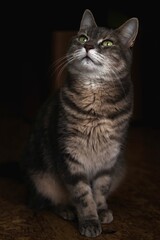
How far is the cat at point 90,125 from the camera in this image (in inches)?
57.3

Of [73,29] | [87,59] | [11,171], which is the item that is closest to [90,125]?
[87,59]

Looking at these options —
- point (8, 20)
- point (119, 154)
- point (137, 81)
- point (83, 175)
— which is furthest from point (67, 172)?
point (8, 20)

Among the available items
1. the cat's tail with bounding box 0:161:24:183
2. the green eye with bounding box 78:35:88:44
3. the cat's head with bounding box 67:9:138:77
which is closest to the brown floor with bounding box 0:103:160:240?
the cat's tail with bounding box 0:161:24:183

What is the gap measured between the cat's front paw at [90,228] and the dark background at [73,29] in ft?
5.94

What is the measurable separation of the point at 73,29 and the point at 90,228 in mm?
2043

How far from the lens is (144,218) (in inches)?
60.8

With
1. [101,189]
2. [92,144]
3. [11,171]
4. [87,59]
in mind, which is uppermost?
[87,59]

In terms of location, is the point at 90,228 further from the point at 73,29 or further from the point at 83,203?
the point at 73,29

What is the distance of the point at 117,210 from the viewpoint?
1641mm

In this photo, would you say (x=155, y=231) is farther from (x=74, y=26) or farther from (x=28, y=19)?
(x=28, y=19)

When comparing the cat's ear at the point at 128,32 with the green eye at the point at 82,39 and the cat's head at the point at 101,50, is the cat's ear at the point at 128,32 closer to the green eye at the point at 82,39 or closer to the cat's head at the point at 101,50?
the cat's head at the point at 101,50

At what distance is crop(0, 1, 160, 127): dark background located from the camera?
3066 millimetres

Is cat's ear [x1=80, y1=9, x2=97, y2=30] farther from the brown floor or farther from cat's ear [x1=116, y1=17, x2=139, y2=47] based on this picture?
the brown floor

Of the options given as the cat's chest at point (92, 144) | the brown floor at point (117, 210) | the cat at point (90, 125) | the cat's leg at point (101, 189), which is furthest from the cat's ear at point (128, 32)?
the brown floor at point (117, 210)
